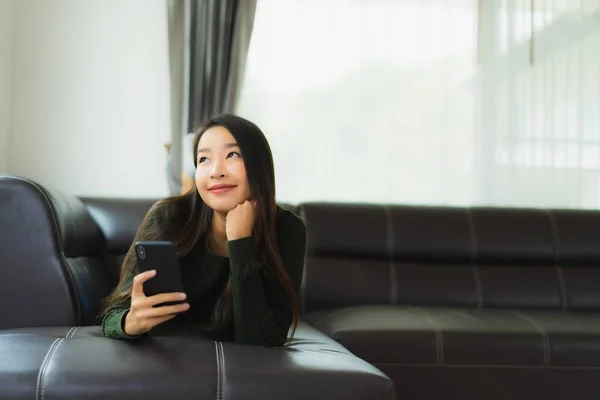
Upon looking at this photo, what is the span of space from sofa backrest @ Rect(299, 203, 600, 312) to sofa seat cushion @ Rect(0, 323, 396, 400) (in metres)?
1.14

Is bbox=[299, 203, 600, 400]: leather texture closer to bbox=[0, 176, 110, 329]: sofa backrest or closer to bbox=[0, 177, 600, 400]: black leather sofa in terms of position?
bbox=[0, 177, 600, 400]: black leather sofa

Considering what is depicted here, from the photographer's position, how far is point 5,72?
2893 mm

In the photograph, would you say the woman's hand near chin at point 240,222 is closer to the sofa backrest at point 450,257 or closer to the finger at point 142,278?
the finger at point 142,278

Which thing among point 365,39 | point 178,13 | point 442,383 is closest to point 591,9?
point 365,39

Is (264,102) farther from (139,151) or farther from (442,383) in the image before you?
(442,383)

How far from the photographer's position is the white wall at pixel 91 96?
2959 millimetres

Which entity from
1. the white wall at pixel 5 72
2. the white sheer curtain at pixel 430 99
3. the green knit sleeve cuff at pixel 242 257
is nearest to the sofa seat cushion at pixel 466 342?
the green knit sleeve cuff at pixel 242 257

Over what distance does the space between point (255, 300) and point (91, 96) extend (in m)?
2.07

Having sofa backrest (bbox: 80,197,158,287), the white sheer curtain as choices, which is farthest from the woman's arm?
the white sheer curtain

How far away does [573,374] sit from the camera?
5.99ft

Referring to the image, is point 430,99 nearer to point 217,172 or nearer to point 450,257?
point 450,257

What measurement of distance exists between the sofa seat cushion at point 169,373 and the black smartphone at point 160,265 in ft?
0.40

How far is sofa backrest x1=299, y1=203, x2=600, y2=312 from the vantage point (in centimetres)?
233

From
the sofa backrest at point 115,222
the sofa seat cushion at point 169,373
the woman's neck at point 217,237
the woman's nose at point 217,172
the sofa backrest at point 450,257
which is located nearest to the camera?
the sofa seat cushion at point 169,373
